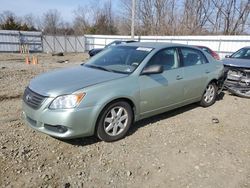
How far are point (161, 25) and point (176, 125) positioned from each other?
2864 centimetres

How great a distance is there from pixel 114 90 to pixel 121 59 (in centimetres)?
101

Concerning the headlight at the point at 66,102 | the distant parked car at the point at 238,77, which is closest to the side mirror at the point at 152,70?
the headlight at the point at 66,102

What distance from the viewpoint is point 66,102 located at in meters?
3.40

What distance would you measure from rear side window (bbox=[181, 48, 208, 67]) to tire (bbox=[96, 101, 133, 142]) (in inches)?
69.4

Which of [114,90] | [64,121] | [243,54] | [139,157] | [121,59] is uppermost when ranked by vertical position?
[121,59]

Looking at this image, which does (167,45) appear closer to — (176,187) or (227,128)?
(227,128)

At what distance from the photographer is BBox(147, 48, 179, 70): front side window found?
4427mm

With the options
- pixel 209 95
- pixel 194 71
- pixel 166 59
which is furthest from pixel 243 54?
pixel 166 59

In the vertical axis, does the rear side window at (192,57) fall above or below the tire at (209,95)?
above

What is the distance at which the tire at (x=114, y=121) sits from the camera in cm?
372

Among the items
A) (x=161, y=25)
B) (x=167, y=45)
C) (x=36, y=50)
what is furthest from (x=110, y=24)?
(x=167, y=45)

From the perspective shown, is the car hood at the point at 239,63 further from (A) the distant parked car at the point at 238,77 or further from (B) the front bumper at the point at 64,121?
(B) the front bumper at the point at 64,121

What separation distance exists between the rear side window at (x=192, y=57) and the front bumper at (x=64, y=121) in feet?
7.98

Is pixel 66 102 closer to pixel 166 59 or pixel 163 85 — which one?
pixel 163 85
